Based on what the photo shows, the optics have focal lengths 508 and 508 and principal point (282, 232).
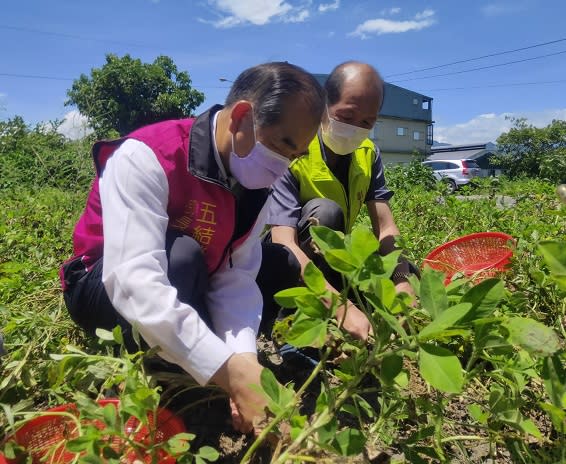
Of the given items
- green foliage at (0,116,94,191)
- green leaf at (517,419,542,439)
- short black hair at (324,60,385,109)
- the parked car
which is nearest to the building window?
the parked car

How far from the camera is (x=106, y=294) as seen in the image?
4.23 ft

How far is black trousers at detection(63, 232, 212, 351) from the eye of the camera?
124cm

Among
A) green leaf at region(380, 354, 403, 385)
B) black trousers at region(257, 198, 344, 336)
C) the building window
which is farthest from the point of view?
the building window

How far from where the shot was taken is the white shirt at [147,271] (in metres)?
1.02

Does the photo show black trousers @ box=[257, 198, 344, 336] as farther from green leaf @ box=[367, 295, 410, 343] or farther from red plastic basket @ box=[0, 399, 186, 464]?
green leaf @ box=[367, 295, 410, 343]

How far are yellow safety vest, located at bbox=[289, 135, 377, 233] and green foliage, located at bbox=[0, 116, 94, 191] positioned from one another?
2.71 m

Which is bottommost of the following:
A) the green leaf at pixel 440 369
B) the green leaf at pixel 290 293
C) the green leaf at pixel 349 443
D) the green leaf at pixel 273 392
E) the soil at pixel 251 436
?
the soil at pixel 251 436

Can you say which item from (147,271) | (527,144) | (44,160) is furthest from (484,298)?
(527,144)

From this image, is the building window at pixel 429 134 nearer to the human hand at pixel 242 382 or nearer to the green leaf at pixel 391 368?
the human hand at pixel 242 382

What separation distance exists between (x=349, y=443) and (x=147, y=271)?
552mm

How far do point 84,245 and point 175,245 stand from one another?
31cm

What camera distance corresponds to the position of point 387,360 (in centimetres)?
69

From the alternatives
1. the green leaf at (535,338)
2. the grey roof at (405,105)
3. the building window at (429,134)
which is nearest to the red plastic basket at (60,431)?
the green leaf at (535,338)

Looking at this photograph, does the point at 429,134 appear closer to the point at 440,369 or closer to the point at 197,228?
the point at 197,228
